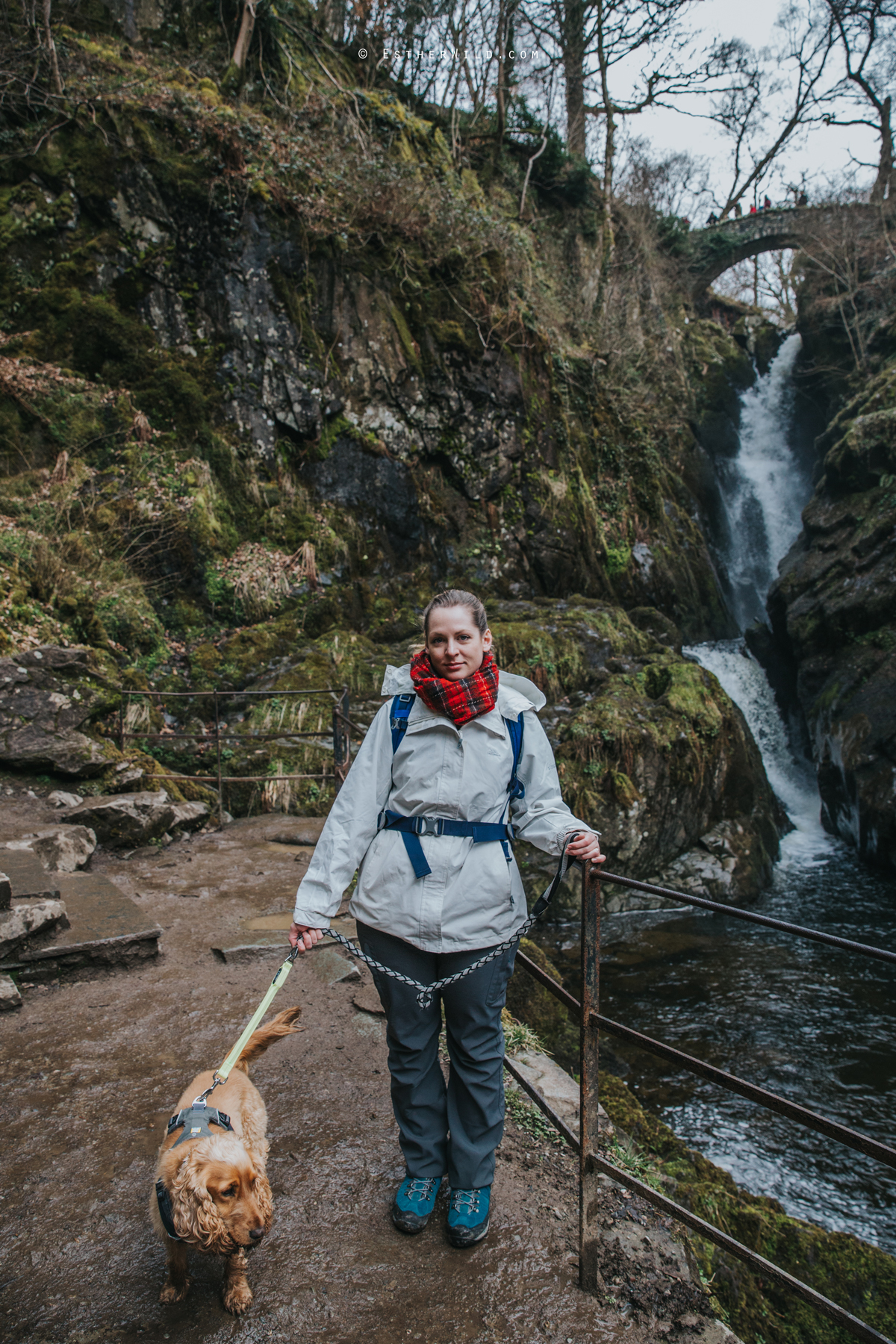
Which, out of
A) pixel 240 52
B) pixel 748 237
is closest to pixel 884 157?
pixel 748 237

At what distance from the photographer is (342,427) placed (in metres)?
11.2

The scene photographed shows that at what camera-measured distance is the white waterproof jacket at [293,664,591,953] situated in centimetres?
202

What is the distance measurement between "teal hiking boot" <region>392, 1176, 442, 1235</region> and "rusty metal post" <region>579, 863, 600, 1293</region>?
0.45 meters

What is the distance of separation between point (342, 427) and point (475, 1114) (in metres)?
10.6

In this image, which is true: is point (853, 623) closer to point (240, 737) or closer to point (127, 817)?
point (240, 737)

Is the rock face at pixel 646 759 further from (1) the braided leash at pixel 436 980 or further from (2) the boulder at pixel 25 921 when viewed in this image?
(1) the braided leash at pixel 436 980

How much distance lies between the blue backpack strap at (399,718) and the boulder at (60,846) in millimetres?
3403

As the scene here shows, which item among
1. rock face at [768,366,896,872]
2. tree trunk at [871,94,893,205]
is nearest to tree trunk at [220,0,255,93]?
rock face at [768,366,896,872]

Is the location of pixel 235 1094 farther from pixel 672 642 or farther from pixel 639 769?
pixel 672 642

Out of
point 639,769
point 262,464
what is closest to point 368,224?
point 262,464

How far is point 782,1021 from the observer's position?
5.97m

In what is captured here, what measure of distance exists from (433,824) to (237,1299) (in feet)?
4.34

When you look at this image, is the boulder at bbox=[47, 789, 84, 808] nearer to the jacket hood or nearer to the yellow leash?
the yellow leash

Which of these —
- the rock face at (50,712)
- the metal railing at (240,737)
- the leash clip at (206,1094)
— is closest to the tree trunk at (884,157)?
the metal railing at (240,737)
